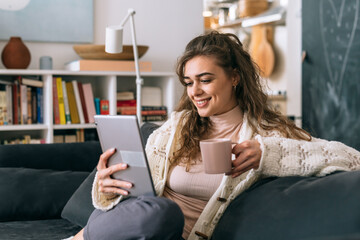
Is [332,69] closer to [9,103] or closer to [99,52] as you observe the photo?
[99,52]

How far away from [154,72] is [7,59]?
0.97 m

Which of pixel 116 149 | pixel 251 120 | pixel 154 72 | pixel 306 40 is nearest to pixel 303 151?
pixel 251 120

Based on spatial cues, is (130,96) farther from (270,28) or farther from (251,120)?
(270,28)

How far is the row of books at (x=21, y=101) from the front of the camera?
314cm

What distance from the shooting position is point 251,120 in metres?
1.75

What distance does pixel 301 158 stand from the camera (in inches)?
57.4

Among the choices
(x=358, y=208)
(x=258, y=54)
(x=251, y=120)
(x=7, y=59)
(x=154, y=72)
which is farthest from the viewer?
(x=258, y=54)

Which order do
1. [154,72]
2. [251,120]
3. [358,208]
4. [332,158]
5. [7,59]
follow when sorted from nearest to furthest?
[358,208]
[332,158]
[251,120]
[7,59]
[154,72]

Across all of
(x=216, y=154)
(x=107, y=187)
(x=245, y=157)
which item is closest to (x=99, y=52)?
(x=107, y=187)

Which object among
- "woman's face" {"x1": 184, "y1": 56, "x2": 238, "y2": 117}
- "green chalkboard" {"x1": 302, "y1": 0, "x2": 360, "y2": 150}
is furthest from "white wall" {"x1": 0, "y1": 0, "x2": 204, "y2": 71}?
"woman's face" {"x1": 184, "y1": 56, "x2": 238, "y2": 117}

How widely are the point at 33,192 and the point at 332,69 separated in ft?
7.05

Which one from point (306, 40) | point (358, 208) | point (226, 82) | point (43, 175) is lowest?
point (43, 175)

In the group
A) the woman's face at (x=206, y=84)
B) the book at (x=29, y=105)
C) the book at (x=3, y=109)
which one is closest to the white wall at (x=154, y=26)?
the book at (x=29, y=105)

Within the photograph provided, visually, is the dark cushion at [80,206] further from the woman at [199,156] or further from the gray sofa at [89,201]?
the woman at [199,156]
